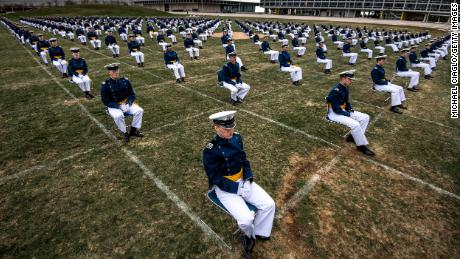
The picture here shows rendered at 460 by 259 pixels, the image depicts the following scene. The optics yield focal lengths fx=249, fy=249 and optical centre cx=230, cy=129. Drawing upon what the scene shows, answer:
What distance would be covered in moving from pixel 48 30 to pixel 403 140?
1693 inches

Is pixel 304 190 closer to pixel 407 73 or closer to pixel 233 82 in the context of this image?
pixel 233 82

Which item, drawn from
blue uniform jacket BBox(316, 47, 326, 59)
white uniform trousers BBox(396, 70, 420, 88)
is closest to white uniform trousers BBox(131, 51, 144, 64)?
blue uniform jacket BBox(316, 47, 326, 59)

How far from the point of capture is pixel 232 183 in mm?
3719

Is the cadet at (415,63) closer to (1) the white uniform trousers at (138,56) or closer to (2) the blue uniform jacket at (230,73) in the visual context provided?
(2) the blue uniform jacket at (230,73)

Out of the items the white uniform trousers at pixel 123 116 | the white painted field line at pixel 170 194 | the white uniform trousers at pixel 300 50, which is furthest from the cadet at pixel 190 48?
the white uniform trousers at pixel 123 116

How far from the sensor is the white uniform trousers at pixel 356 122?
6.28 m

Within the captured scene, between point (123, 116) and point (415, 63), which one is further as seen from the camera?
point (415, 63)

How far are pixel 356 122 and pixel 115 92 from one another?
21.1 ft

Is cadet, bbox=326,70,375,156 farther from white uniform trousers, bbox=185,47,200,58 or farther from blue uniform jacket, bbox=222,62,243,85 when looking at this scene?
white uniform trousers, bbox=185,47,200,58

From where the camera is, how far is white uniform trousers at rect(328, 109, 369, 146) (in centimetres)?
628

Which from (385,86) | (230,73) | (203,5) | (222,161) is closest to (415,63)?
(385,86)

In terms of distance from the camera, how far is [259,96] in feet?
33.5

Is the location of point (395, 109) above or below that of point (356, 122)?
below

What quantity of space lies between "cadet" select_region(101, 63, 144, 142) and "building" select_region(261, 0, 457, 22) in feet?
272
